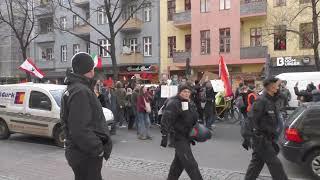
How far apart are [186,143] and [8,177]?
3.42 m

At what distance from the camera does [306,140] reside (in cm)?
813

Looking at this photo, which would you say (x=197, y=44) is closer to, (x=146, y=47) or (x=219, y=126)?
(x=146, y=47)

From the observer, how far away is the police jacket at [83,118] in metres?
4.09


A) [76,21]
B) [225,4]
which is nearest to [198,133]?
[225,4]

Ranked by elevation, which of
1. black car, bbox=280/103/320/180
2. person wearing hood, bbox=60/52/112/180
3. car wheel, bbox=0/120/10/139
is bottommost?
car wheel, bbox=0/120/10/139

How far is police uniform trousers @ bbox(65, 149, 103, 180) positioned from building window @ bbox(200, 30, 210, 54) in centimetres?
3307

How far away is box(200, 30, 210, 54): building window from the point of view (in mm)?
36906

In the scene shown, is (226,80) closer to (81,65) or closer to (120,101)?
(120,101)

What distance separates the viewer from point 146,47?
41.4 m

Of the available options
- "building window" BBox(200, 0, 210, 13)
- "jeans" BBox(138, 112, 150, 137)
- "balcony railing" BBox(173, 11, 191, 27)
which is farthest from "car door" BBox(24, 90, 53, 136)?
"balcony railing" BBox(173, 11, 191, 27)

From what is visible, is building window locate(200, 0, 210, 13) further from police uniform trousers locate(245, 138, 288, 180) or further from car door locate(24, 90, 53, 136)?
police uniform trousers locate(245, 138, 288, 180)

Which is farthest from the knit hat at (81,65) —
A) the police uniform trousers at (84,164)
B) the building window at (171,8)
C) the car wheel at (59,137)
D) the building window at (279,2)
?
the building window at (171,8)

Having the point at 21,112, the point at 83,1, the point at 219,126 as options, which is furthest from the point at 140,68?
the point at 21,112

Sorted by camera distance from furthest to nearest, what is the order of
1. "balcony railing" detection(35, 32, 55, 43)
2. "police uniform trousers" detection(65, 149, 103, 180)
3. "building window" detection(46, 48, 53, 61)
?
"building window" detection(46, 48, 53, 61) < "balcony railing" detection(35, 32, 55, 43) < "police uniform trousers" detection(65, 149, 103, 180)
